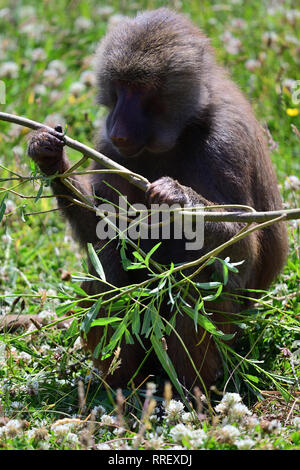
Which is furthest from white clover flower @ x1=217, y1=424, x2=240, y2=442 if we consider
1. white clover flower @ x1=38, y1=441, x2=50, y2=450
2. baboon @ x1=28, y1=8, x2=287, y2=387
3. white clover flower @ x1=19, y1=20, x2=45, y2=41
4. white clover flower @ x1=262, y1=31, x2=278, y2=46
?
white clover flower @ x1=19, y1=20, x2=45, y2=41

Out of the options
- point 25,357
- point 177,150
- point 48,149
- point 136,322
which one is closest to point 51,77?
point 177,150

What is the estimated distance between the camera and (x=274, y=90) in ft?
25.5

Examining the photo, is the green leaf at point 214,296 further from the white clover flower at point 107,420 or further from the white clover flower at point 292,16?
the white clover flower at point 292,16

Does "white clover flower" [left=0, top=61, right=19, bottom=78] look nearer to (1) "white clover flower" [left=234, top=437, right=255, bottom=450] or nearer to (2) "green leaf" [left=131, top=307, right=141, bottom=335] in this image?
(2) "green leaf" [left=131, top=307, right=141, bottom=335]

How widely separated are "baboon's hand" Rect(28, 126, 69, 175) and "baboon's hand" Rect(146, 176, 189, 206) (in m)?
0.69

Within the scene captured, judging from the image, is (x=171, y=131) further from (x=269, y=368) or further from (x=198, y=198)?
(x=269, y=368)

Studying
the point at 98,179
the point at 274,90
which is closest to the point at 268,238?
the point at 98,179

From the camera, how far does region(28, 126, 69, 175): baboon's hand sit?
173 inches

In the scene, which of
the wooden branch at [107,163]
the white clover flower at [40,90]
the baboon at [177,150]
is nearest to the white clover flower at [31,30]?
the white clover flower at [40,90]

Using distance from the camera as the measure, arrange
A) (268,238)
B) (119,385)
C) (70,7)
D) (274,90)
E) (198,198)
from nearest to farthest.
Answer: (198,198), (119,385), (268,238), (274,90), (70,7)

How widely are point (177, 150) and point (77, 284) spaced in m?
1.25

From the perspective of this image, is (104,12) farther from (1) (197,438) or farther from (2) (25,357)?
(1) (197,438)

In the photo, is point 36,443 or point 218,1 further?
point 218,1
